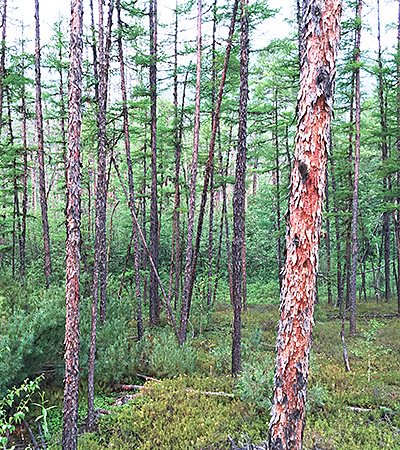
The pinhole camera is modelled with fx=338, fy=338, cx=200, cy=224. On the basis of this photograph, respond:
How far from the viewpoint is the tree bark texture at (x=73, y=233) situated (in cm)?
488

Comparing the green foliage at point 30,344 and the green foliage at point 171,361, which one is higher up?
the green foliage at point 30,344

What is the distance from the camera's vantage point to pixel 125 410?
642cm

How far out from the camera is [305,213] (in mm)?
3893

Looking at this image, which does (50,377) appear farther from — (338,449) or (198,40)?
(198,40)

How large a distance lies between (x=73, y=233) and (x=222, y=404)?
4.51 meters

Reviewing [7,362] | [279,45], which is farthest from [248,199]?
[7,362]

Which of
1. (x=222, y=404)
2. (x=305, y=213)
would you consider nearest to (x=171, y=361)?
(x=222, y=404)

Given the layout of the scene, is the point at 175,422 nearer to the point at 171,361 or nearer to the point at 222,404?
the point at 222,404

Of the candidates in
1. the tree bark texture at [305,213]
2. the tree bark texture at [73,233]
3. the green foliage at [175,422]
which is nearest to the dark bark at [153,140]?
the green foliage at [175,422]

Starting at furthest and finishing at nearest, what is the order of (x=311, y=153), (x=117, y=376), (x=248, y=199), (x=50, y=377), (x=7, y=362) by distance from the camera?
1. (x=248, y=199)
2. (x=117, y=376)
3. (x=50, y=377)
4. (x=7, y=362)
5. (x=311, y=153)

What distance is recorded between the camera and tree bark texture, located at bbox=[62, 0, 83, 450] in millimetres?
4883

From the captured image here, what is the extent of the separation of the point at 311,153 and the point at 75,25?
3.86 m

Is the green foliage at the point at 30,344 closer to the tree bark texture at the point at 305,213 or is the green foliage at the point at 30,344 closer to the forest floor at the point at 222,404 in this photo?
the forest floor at the point at 222,404

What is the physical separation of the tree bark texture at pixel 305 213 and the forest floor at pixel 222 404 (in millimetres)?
1590
